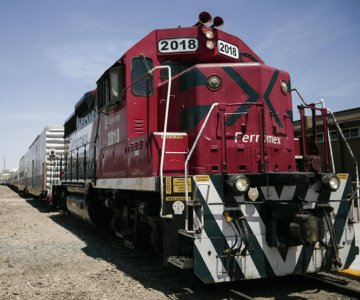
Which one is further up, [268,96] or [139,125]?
[268,96]

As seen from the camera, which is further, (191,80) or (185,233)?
(191,80)

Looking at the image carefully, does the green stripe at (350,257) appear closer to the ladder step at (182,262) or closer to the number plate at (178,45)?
the ladder step at (182,262)

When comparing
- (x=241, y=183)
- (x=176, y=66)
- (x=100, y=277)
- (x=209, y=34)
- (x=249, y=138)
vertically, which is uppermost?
(x=209, y=34)

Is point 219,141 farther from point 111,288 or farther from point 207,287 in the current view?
point 111,288

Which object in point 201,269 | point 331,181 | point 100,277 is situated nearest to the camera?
point 201,269

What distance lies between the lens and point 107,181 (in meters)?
6.49

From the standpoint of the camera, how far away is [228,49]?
5676 millimetres

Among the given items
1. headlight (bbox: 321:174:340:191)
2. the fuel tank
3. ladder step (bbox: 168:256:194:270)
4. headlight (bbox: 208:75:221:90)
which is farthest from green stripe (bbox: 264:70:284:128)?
the fuel tank

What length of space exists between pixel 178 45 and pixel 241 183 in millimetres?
2500

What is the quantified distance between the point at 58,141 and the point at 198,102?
43.0 feet

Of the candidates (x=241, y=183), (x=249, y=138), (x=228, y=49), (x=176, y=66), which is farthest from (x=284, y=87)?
(x=241, y=183)

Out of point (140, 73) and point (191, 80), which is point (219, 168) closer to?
point (191, 80)

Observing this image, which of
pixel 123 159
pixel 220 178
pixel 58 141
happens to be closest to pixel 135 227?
pixel 123 159

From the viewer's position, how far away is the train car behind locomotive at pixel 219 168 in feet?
13.3
